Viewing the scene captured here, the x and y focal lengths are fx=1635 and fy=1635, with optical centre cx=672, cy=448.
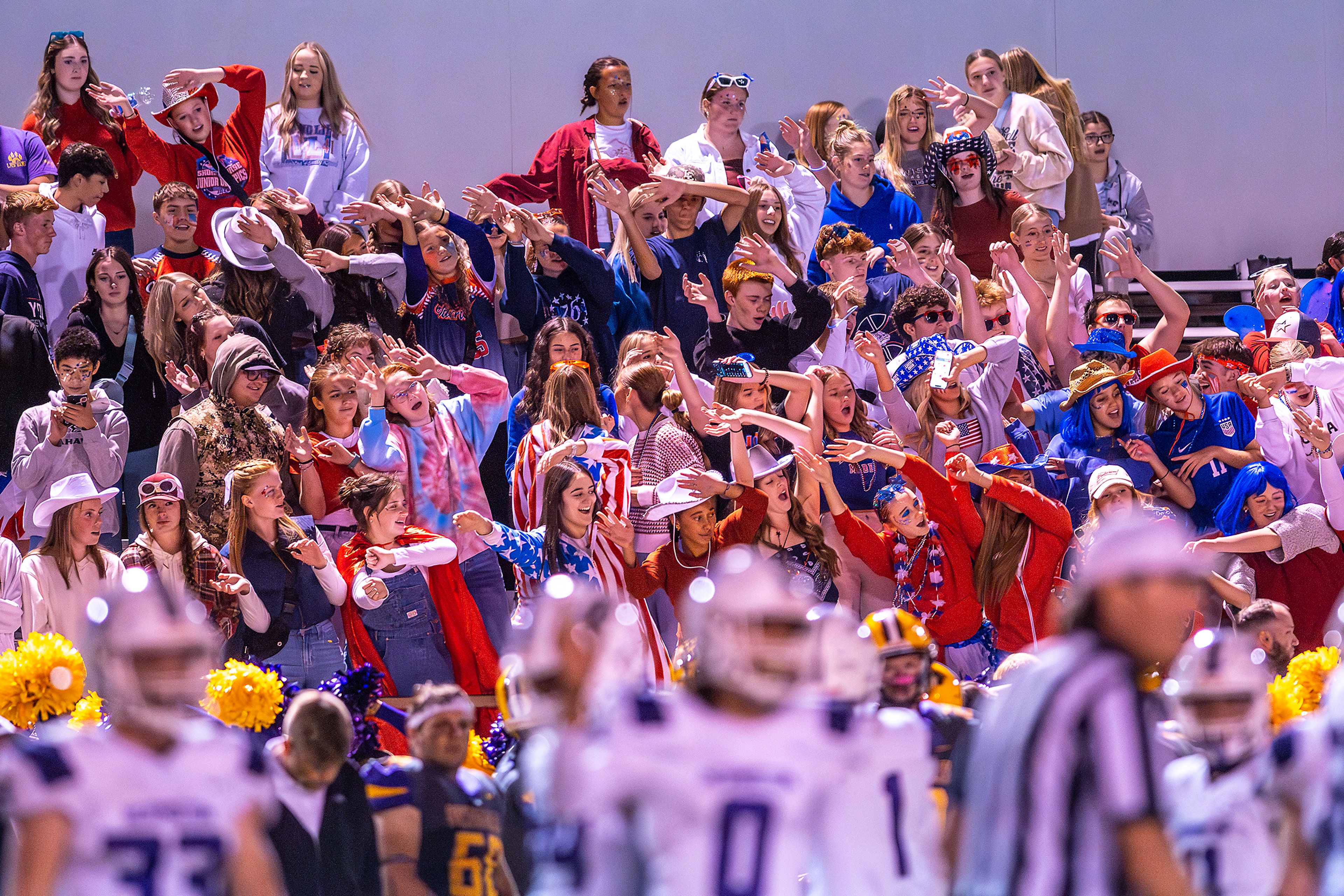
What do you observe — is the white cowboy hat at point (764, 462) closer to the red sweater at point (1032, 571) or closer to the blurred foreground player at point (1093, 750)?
the red sweater at point (1032, 571)

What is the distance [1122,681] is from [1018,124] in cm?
683

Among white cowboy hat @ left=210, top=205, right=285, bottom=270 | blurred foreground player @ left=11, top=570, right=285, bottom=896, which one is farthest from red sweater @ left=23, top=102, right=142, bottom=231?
blurred foreground player @ left=11, top=570, right=285, bottom=896

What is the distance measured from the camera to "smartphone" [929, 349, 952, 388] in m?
7.09

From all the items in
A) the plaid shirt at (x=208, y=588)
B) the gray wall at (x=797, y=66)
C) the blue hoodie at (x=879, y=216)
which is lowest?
the plaid shirt at (x=208, y=588)

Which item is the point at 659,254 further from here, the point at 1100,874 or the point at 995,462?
the point at 1100,874

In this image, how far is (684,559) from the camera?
640cm

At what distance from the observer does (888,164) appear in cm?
913

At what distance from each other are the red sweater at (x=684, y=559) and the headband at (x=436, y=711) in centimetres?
172

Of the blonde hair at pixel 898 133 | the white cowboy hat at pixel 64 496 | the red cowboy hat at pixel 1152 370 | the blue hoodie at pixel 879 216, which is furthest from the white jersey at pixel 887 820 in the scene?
the blonde hair at pixel 898 133

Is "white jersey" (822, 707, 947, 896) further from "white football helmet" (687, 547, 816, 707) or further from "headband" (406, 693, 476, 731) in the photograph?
"headband" (406, 693, 476, 731)

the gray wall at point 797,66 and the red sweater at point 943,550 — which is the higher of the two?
the gray wall at point 797,66

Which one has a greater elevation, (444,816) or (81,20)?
(81,20)

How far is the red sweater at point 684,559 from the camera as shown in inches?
248

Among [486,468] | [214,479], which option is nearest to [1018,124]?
[486,468]
